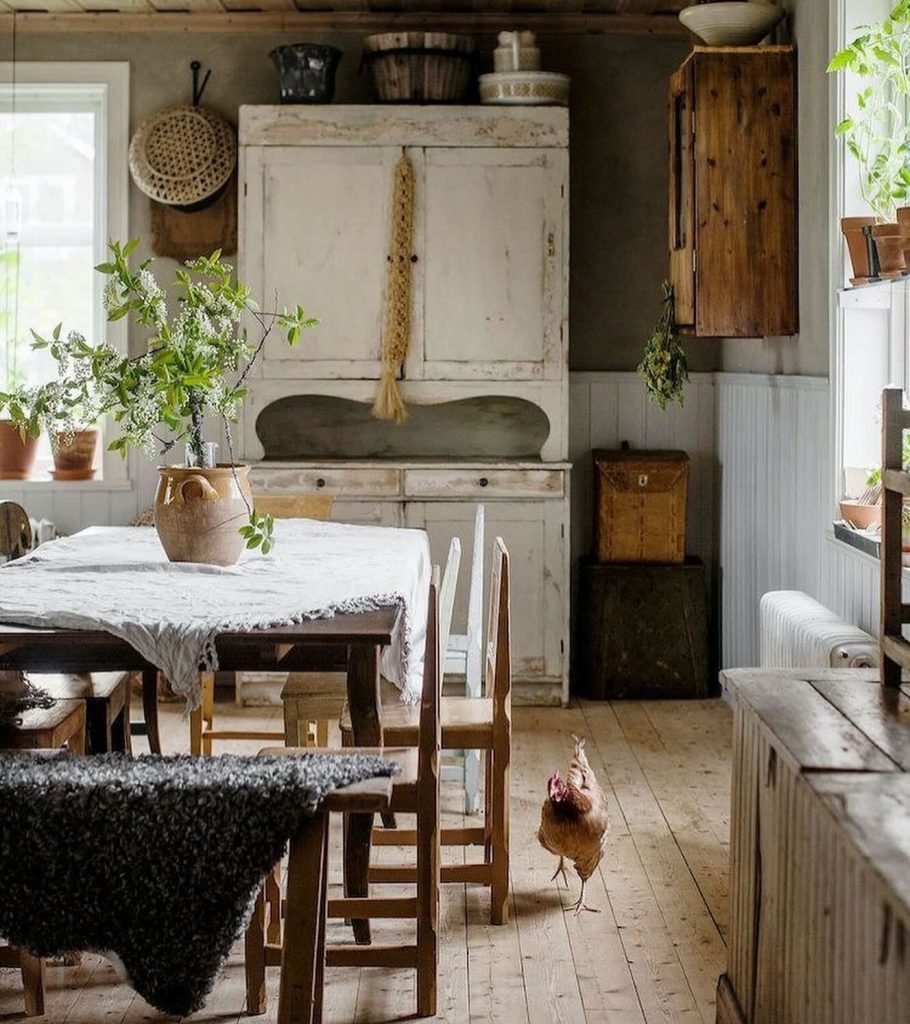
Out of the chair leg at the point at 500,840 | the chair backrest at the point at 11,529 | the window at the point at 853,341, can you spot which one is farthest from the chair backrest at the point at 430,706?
the chair backrest at the point at 11,529

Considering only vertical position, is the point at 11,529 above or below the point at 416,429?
below

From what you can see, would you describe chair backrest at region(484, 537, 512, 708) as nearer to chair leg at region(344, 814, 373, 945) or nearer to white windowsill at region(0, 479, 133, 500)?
chair leg at region(344, 814, 373, 945)

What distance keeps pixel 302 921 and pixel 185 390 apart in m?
1.45

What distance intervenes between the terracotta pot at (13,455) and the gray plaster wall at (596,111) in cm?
91

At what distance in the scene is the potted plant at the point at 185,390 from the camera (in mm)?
3242

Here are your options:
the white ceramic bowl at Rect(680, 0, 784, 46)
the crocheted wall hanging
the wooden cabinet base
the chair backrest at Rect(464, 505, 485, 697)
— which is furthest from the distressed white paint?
the chair backrest at Rect(464, 505, 485, 697)

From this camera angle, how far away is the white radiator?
329 centimetres

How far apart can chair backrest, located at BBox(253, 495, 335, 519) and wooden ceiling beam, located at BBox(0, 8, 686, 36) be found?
2.15 metres

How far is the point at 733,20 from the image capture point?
4.62 meters

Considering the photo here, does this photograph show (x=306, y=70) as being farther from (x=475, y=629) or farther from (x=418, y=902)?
(x=418, y=902)

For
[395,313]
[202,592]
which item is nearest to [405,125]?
[395,313]

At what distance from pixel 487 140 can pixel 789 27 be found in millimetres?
1160

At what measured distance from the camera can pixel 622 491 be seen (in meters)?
5.37

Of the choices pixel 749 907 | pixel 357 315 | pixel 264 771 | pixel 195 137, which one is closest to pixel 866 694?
pixel 749 907
